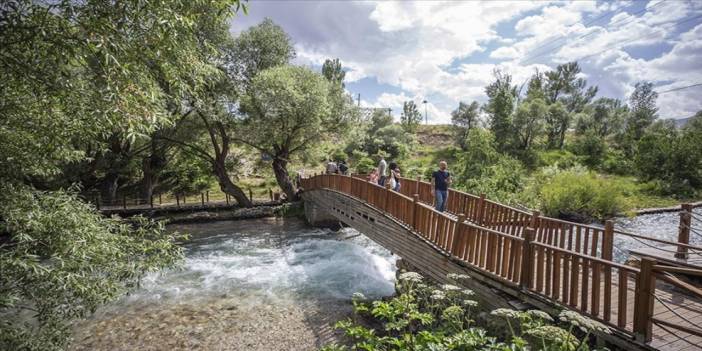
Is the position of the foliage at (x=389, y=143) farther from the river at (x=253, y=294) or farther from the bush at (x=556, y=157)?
the river at (x=253, y=294)

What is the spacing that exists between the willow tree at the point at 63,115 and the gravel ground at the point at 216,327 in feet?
10.3

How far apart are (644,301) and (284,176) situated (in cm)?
1977

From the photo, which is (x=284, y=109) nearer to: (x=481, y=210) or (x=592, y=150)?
(x=481, y=210)

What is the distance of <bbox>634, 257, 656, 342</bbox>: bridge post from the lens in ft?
13.5

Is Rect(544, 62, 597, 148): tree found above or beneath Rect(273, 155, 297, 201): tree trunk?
above

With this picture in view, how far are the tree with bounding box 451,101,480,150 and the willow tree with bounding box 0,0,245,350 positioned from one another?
4341 cm

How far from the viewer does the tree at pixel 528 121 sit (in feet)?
120

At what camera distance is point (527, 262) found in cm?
575

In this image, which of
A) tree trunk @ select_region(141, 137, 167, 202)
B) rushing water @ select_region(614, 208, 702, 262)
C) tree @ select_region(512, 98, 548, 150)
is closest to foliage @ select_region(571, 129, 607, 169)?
tree @ select_region(512, 98, 548, 150)

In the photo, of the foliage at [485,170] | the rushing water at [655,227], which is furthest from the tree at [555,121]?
the rushing water at [655,227]

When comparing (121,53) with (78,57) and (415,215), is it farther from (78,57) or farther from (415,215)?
(415,215)

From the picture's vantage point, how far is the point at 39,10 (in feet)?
13.0

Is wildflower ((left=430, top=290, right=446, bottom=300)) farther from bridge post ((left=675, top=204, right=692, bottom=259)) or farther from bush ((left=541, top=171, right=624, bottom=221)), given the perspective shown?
bush ((left=541, top=171, right=624, bottom=221))

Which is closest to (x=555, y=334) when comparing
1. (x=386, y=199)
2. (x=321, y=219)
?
(x=386, y=199)
